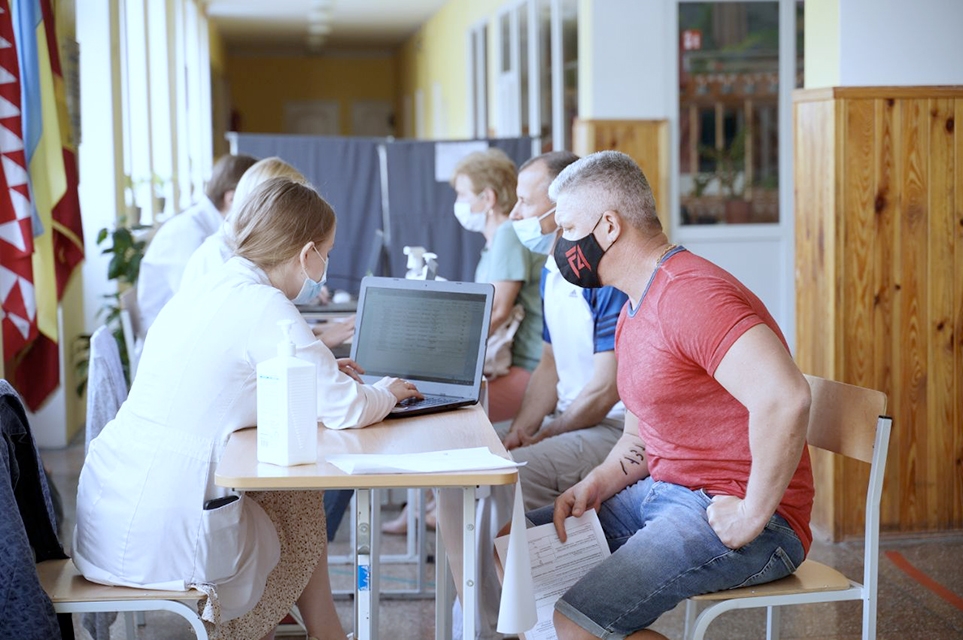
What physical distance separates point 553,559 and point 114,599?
0.77 meters

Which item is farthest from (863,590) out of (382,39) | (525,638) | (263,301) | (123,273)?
(382,39)

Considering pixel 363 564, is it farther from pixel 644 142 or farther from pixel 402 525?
pixel 644 142

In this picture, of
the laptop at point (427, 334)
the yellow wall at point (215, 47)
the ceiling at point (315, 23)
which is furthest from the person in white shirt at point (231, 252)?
the yellow wall at point (215, 47)

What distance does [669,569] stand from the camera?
187 cm

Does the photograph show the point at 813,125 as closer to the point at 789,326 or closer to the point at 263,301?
A: the point at 263,301

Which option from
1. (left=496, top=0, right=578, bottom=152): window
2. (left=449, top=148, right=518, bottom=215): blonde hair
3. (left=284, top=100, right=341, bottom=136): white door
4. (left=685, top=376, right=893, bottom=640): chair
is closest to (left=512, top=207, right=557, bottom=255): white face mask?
(left=449, top=148, right=518, bottom=215): blonde hair

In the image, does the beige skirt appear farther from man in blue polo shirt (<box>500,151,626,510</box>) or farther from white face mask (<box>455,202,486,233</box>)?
white face mask (<box>455,202,486,233</box>)

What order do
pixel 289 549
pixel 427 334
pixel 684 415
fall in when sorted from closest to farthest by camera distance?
1. pixel 684 415
2. pixel 289 549
3. pixel 427 334

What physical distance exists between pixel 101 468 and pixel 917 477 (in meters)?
2.59

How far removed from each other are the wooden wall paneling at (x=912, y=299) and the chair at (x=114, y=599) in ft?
8.00

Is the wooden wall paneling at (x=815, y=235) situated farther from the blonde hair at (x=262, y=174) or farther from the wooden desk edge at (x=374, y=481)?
the wooden desk edge at (x=374, y=481)

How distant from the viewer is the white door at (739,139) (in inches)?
240

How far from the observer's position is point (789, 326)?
614 centimetres

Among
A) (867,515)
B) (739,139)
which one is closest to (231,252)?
(867,515)
